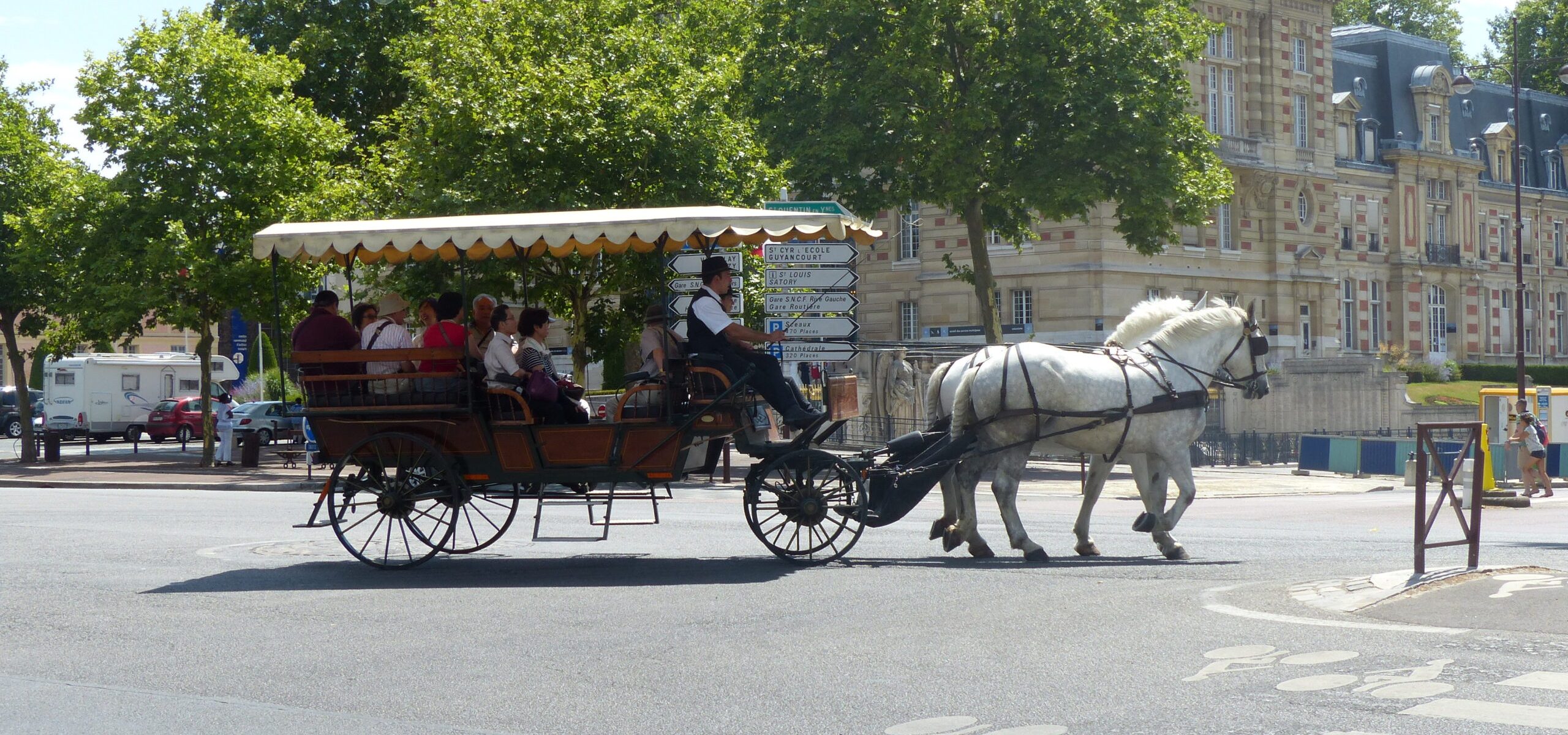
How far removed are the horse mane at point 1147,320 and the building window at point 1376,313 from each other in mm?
55523

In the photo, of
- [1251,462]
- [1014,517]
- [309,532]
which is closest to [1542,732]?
[1014,517]

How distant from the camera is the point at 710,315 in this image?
12.1 m

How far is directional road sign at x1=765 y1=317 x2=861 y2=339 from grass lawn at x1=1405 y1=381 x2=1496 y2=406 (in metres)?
31.3

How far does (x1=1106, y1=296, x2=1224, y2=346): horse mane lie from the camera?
44.8ft

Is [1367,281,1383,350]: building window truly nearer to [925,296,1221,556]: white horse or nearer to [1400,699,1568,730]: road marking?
[925,296,1221,556]: white horse

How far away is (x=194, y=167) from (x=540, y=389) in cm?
2482

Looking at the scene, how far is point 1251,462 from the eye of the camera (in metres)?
38.3

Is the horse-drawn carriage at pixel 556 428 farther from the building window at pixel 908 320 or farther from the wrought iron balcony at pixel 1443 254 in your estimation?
the wrought iron balcony at pixel 1443 254

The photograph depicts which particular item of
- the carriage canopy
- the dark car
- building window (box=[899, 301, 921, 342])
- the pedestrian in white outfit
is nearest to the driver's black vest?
the carriage canopy

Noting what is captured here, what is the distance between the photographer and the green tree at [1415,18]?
8231cm

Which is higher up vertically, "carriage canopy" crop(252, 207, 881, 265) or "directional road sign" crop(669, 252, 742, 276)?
"directional road sign" crop(669, 252, 742, 276)

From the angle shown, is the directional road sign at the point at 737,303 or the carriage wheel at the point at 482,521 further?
the directional road sign at the point at 737,303

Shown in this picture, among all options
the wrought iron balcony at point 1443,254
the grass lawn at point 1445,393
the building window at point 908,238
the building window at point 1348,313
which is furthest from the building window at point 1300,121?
the building window at point 908,238

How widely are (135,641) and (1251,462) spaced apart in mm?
32677
